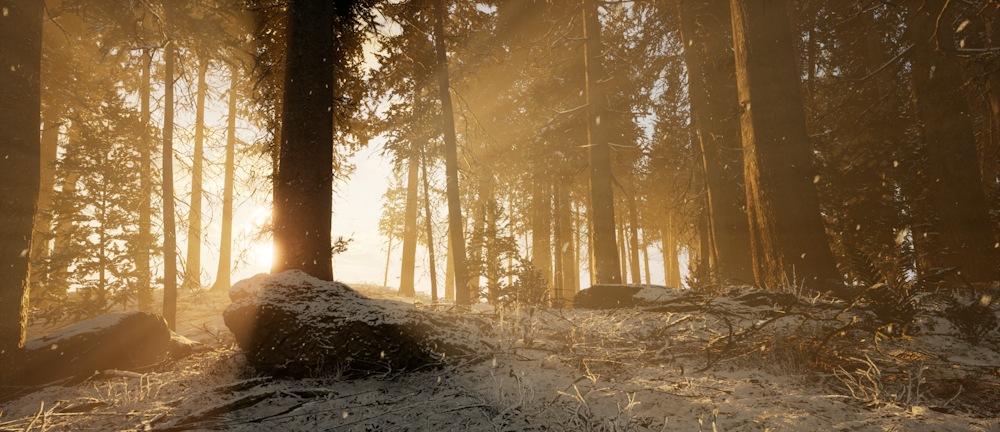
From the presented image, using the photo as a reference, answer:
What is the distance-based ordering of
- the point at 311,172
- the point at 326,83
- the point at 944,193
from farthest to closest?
the point at 944,193 < the point at 326,83 < the point at 311,172

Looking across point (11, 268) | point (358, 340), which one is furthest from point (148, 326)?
point (358, 340)

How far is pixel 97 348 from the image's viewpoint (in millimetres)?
4543

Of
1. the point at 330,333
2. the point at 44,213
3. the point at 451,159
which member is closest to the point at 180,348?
the point at 330,333

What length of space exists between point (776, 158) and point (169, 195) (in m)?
12.1

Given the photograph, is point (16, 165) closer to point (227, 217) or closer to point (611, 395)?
point (611, 395)

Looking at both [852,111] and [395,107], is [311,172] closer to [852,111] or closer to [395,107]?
[395,107]

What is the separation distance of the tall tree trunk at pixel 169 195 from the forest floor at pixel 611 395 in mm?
6638

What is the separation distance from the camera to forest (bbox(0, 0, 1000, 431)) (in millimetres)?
2480

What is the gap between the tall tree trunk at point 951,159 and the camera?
6410 millimetres

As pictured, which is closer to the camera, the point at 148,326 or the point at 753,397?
the point at 753,397

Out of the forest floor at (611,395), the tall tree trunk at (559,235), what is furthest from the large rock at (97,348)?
the tall tree trunk at (559,235)

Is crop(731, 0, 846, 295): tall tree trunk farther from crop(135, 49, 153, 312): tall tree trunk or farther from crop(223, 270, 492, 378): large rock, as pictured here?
crop(135, 49, 153, 312): tall tree trunk

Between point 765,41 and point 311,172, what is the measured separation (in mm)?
6175

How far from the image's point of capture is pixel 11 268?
4062mm
